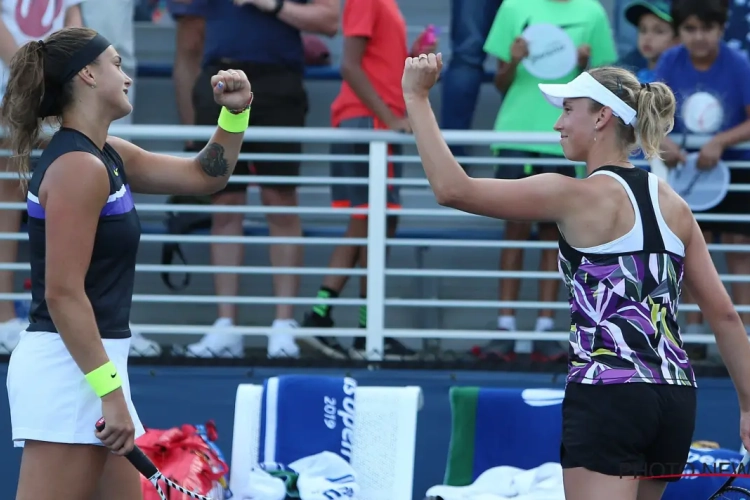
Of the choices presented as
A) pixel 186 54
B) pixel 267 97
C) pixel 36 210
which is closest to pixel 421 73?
pixel 36 210

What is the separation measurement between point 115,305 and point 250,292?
3732 mm

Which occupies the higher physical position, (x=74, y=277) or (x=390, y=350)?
(x=74, y=277)

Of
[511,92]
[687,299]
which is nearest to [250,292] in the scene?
[511,92]

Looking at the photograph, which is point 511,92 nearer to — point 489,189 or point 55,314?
point 489,189

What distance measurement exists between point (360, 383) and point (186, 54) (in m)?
2.31

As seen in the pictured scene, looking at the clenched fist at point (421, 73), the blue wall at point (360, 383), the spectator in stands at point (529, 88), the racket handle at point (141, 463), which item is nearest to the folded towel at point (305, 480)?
the blue wall at point (360, 383)

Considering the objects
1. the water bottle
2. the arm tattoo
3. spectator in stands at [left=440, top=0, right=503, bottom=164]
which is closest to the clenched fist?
the arm tattoo

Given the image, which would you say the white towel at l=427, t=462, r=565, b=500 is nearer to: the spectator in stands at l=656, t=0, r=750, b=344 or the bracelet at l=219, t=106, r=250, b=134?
the spectator in stands at l=656, t=0, r=750, b=344

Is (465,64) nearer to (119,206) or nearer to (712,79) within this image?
(712,79)

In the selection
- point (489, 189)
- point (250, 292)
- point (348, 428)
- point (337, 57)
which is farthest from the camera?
point (337, 57)

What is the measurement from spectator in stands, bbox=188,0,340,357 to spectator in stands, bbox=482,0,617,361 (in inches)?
35.7

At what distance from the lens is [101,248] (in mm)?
2943

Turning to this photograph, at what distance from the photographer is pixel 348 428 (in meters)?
4.71

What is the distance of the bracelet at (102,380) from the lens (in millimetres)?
2846
